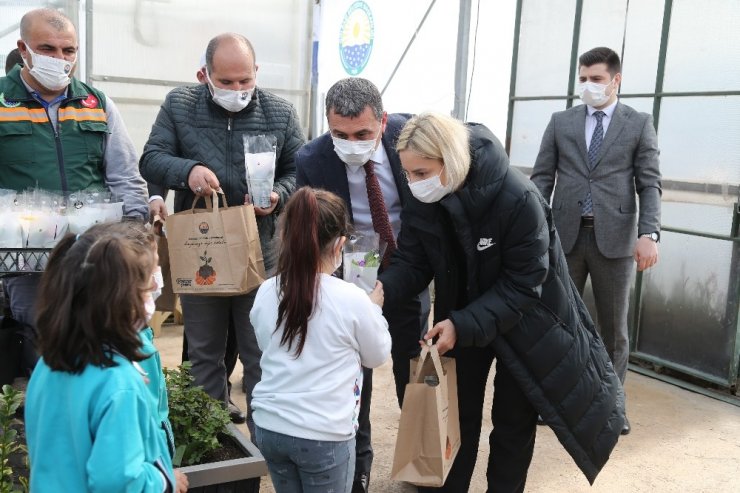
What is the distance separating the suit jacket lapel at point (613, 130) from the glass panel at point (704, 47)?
1.07 metres

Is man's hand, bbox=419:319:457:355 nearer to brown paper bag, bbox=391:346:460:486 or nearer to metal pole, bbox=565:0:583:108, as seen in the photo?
brown paper bag, bbox=391:346:460:486

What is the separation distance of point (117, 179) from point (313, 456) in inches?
62.6

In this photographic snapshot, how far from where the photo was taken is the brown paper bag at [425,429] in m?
2.28

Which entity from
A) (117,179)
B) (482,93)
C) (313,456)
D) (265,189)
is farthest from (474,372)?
(482,93)

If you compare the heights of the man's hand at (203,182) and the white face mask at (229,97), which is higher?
the white face mask at (229,97)

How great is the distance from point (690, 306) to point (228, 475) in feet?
12.2

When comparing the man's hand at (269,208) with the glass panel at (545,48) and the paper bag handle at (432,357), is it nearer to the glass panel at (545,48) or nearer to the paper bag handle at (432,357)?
the paper bag handle at (432,357)

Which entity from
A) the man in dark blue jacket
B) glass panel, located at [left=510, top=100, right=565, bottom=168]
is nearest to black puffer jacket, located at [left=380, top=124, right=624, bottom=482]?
the man in dark blue jacket

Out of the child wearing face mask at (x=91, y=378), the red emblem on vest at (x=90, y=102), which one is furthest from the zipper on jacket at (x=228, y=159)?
the child wearing face mask at (x=91, y=378)

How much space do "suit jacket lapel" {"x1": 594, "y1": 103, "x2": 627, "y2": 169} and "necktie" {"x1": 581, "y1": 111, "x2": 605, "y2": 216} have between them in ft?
0.12

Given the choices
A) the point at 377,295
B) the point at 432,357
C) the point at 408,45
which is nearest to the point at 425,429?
the point at 432,357

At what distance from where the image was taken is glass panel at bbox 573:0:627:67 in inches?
204

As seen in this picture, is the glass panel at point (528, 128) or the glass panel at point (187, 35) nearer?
the glass panel at point (528, 128)

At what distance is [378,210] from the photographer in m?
2.83
